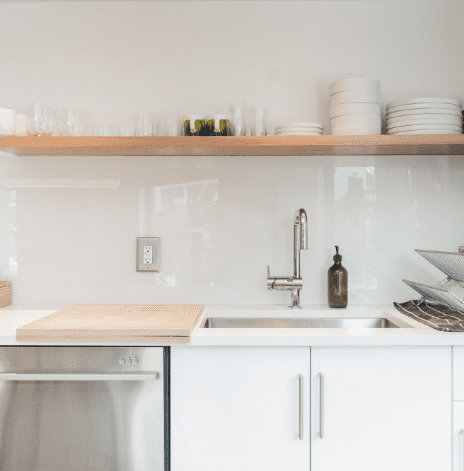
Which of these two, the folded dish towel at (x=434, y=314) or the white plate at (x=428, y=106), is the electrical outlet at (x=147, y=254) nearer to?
the folded dish towel at (x=434, y=314)

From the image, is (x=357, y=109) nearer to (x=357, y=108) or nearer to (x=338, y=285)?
(x=357, y=108)

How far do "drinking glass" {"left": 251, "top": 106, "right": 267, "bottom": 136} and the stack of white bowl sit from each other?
0.97 feet

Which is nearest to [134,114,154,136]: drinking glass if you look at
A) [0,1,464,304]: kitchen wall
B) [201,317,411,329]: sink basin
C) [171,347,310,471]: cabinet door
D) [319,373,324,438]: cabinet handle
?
[0,1,464,304]: kitchen wall

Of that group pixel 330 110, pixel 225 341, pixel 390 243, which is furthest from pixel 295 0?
pixel 225 341

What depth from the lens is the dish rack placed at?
5.32ft

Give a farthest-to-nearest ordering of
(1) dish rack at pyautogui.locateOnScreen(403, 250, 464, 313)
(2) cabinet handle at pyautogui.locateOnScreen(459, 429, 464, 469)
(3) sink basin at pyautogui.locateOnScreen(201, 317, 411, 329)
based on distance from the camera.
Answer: (3) sink basin at pyautogui.locateOnScreen(201, 317, 411, 329) < (1) dish rack at pyautogui.locateOnScreen(403, 250, 464, 313) < (2) cabinet handle at pyautogui.locateOnScreen(459, 429, 464, 469)

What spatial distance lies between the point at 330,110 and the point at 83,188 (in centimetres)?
117

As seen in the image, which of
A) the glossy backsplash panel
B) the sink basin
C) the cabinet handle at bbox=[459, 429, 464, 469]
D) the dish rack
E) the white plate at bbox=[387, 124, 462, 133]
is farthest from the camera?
the glossy backsplash panel

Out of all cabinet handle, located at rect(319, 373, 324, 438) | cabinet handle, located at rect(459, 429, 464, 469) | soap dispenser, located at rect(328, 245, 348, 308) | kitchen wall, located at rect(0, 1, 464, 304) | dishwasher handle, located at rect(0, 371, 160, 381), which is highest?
kitchen wall, located at rect(0, 1, 464, 304)

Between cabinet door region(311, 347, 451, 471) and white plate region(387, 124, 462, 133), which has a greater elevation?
white plate region(387, 124, 462, 133)

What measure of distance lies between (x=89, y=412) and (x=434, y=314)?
131cm

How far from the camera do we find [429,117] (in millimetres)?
1762

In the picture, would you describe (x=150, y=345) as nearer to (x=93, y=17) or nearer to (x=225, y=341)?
(x=225, y=341)

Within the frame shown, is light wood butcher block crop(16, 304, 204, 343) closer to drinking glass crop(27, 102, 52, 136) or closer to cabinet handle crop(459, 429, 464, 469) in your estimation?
drinking glass crop(27, 102, 52, 136)
